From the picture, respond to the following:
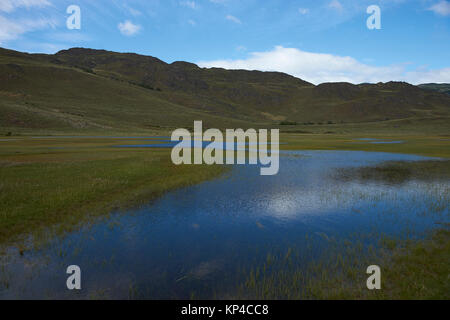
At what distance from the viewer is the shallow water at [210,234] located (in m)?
8.23

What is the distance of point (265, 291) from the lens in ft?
26.0

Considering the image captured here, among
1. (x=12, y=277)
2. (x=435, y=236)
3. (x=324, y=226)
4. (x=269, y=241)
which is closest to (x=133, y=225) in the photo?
(x=12, y=277)

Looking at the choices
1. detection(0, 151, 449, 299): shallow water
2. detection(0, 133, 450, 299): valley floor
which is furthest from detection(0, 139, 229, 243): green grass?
detection(0, 151, 449, 299): shallow water

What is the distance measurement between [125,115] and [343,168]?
108 metres

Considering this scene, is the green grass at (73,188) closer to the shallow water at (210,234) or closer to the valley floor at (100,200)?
the valley floor at (100,200)

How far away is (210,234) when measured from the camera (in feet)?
40.0

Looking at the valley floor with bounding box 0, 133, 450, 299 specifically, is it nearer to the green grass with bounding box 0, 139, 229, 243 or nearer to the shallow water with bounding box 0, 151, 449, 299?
the green grass with bounding box 0, 139, 229, 243

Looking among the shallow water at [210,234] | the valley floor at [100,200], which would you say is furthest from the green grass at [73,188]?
the shallow water at [210,234]

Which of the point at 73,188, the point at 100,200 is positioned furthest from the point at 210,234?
the point at 73,188

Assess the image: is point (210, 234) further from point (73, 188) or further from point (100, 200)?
point (73, 188)

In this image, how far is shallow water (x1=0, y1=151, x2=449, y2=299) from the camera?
8234mm
